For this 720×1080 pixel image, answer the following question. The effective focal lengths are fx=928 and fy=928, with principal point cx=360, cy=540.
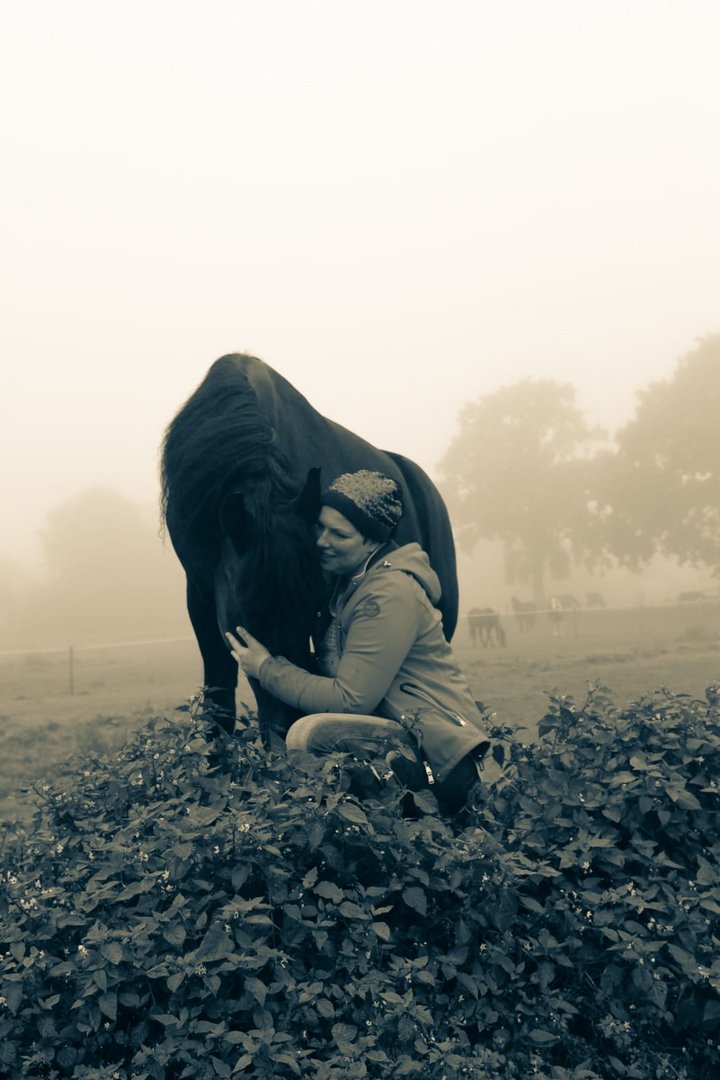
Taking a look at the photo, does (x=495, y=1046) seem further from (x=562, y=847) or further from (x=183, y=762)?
(x=183, y=762)

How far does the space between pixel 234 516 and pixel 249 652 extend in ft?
1.65

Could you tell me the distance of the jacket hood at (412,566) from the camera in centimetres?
330

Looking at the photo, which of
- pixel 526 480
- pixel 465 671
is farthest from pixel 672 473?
pixel 465 671

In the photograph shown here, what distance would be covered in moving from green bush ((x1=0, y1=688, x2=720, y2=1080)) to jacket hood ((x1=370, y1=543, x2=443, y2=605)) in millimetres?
746

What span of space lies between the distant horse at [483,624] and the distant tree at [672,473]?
5.26 metres

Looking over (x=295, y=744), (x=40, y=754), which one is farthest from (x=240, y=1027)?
(x=40, y=754)

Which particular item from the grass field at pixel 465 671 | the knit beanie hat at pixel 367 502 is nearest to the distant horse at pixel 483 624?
the grass field at pixel 465 671

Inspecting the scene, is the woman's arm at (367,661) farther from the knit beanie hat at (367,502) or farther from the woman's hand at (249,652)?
the knit beanie hat at (367,502)

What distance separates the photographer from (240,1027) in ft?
7.58

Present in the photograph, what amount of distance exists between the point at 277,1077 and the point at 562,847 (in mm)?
1457

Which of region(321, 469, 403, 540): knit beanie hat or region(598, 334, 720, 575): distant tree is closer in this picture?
region(321, 469, 403, 540): knit beanie hat

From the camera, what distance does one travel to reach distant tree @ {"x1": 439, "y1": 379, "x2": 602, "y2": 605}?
2419 centimetres

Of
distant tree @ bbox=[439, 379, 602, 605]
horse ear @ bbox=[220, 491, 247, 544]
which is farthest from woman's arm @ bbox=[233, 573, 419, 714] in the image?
distant tree @ bbox=[439, 379, 602, 605]

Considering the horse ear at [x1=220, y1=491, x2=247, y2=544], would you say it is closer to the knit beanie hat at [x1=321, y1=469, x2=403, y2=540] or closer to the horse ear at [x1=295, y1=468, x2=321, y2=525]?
the horse ear at [x1=295, y1=468, x2=321, y2=525]
